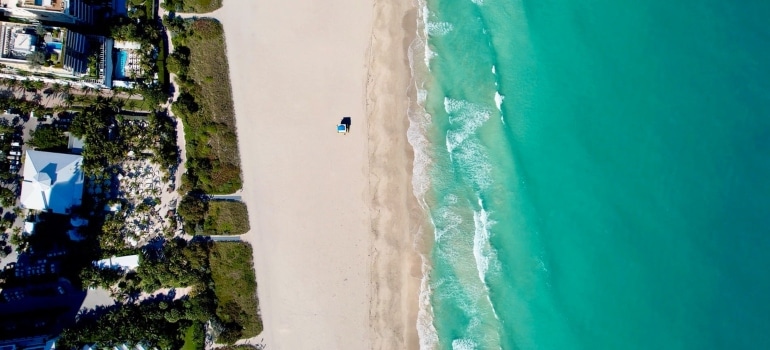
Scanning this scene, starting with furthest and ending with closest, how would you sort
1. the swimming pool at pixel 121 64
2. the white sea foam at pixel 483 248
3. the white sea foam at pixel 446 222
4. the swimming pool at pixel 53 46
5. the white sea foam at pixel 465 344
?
the swimming pool at pixel 121 64, the white sea foam at pixel 446 222, the white sea foam at pixel 483 248, the white sea foam at pixel 465 344, the swimming pool at pixel 53 46

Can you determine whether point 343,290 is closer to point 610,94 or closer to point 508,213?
point 508,213

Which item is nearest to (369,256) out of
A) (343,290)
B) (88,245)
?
(343,290)

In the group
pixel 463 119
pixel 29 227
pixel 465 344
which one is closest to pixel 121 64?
pixel 29 227

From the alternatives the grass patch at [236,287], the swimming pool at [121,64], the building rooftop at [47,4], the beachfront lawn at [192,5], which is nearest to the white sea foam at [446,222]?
the grass patch at [236,287]

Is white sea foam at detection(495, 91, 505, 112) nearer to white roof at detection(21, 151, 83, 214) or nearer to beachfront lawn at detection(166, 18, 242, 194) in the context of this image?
beachfront lawn at detection(166, 18, 242, 194)

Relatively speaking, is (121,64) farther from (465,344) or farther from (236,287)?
(465,344)

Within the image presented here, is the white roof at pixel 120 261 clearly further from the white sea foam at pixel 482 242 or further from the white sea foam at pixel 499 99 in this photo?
the white sea foam at pixel 499 99
